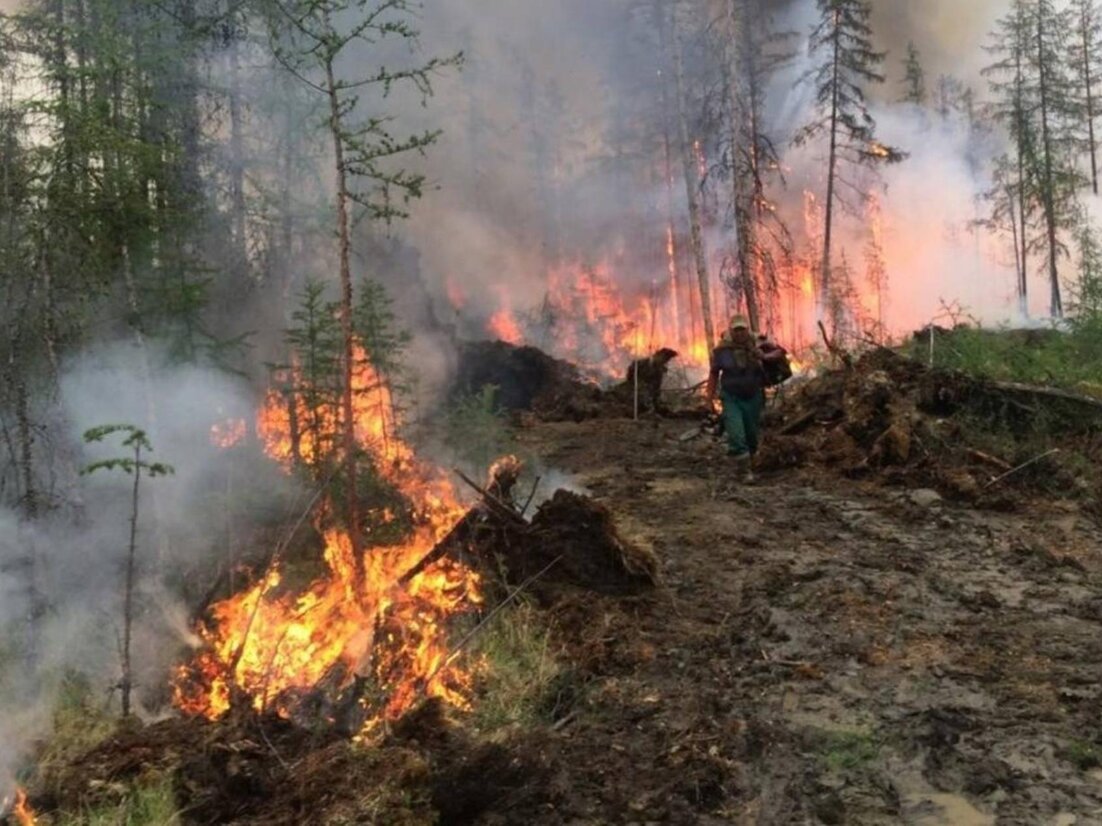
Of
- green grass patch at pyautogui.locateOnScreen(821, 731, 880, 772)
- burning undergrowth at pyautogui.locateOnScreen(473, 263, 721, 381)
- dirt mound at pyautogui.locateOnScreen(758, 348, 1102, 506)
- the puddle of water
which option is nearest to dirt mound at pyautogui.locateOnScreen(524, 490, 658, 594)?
green grass patch at pyautogui.locateOnScreen(821, 731, 880, 772)

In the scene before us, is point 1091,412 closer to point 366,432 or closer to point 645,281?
point 366,432

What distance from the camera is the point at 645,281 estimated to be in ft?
118

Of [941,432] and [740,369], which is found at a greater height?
[740,369]

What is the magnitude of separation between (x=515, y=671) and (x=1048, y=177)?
35563mm

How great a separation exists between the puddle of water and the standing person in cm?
655

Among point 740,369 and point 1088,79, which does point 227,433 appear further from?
point 1088,79

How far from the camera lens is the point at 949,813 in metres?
3.83

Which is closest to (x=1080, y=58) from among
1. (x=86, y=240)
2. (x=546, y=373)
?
(x=546, y=373)

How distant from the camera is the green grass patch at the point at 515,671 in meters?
5.18

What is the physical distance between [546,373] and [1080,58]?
3215 centimetres

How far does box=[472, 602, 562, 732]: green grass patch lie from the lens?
5176 millimetres

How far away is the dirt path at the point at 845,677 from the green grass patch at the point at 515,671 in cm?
27

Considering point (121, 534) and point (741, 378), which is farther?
point (741, 378)

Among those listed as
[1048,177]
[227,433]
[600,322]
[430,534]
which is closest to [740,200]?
[227,433]
